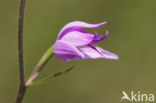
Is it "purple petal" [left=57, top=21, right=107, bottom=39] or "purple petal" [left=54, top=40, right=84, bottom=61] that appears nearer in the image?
"purple petal" [left=54, top=40, right=84, bottom=61]

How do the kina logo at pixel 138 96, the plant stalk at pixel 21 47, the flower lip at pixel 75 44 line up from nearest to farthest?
1. the plant stalk at pixel 21 47
2. the flower lip at pixel 75 44
3. the kina logo at pixel 138 96

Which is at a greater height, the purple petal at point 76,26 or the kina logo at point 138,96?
the purple petal at point 76,26

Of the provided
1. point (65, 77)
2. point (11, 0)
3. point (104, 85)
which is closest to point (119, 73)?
point (104, 85)

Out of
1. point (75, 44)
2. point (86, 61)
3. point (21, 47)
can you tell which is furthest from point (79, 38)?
point (86, 61)

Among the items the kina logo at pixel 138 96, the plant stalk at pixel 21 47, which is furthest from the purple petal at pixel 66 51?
the kina logo at pixel 138 96

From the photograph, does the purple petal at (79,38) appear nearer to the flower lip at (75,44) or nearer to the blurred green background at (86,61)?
the flower lip at (75,44)

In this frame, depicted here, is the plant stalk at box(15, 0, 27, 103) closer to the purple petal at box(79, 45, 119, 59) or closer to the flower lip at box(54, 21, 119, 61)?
the flower lip at box(54, 21, 119, 61)

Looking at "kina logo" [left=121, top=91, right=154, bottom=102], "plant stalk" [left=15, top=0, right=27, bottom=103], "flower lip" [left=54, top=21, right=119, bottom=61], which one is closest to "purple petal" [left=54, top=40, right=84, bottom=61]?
"flower lip" [left=54, top=21, right=119, bottom=61]
